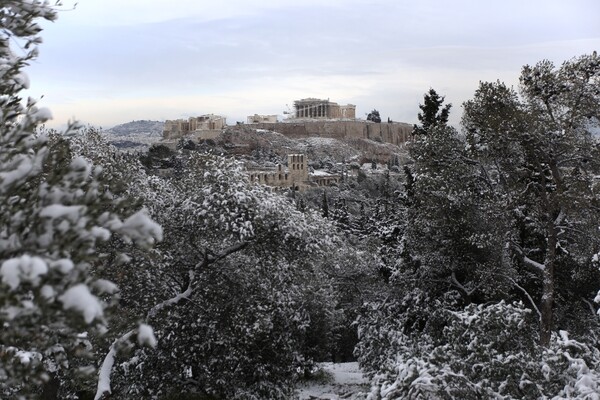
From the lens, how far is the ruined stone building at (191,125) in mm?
147062

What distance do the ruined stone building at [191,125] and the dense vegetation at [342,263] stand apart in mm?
131629

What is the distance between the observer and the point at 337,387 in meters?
19.2

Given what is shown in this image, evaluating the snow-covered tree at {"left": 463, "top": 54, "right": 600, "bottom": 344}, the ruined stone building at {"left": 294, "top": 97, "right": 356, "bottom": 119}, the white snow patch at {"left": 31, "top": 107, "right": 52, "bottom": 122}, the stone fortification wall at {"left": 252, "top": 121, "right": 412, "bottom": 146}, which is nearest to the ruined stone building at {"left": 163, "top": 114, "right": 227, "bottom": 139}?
the stone fortification wall at {"left": 252, "top": 121, "right": 412, "bottom": 146}

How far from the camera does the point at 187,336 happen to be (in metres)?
11.3

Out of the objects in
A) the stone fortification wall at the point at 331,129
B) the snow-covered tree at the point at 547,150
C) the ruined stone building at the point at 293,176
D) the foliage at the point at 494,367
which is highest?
the snow-covered tree at the point at 547,150

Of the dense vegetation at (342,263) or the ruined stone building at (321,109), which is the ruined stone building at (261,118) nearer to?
the ruined stone building at (321,109)

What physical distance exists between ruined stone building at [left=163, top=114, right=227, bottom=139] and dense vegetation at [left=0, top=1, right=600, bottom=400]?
132 meters

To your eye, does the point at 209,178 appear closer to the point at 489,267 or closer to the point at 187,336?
the point at 187,336

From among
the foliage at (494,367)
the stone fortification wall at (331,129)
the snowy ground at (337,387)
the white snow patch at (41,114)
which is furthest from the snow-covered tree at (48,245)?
the stone fortification wall at (331,129)

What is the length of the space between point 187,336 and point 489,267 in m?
7.77

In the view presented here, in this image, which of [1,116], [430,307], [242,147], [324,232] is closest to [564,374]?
[324,232]

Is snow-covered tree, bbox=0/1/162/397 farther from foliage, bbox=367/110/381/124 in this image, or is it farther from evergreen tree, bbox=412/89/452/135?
foliage, bbox=367/110/381/124

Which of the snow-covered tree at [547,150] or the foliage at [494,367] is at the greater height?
the snow-covered tree at [547,150]

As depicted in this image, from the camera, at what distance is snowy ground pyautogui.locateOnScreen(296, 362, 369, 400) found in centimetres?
1742
